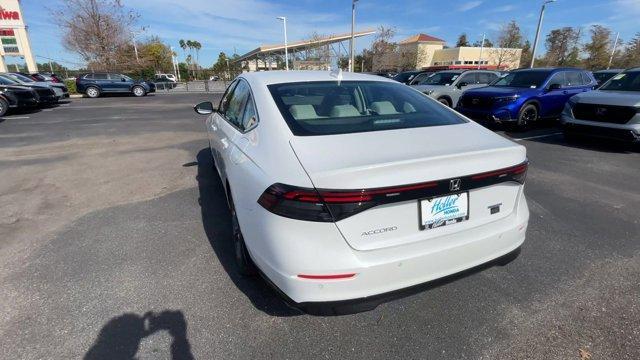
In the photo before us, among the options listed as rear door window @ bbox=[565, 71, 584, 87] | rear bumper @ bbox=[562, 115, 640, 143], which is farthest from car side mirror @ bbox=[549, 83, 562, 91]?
rear bumper @ bbox=[562, 115, 640, 143]

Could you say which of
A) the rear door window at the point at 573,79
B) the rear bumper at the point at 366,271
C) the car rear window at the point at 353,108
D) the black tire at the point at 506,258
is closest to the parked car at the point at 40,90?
the car rear window at the point at 353,108

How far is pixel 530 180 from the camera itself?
513 centimetres

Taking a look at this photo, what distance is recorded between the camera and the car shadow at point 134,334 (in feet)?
6.66

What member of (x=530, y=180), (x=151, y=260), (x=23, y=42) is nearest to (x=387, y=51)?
(x=23, y=42)

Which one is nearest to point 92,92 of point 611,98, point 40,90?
point 40,90

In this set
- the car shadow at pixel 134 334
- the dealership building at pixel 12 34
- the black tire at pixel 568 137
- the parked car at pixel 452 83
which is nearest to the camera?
the car shadow at pixel 134 334

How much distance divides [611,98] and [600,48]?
4977cm

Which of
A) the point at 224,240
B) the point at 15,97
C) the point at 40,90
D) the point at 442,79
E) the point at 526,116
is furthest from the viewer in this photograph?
the point at 40,90

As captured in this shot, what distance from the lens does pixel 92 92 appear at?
2341cm

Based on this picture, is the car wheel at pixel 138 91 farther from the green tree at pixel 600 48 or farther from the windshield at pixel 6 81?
the green tree at pixel 600 48

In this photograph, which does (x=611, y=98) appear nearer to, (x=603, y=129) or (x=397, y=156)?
(x=603, y=129)

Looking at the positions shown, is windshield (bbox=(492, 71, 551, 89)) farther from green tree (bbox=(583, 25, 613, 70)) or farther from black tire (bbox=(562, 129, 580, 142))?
green tree (bbox=(583, 25, 613, 70))

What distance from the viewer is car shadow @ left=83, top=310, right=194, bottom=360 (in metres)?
2.03

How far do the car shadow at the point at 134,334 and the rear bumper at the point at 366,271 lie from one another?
0.75 meters
